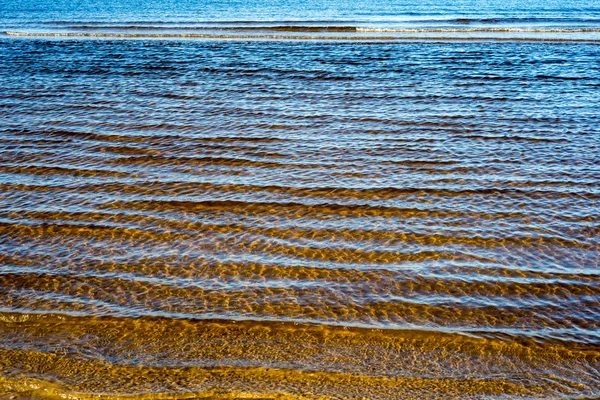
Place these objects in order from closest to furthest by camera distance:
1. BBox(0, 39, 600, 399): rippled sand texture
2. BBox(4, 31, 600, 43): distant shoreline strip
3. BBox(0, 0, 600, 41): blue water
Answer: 1. BBox(0, 39, 600, 399): rippled sand texture
2. BBox(4, 31, 600, 43): distant shoreline strip
3. BBox(0, 0, 600, 41): blue water

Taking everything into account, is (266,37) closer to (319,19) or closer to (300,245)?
(319,19)

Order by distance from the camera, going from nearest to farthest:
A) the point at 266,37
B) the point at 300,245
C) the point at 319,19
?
the point at 300,245 < the point at 266,37 < the point at 319,19

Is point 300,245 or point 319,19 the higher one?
point 300,245

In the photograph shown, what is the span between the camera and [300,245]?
24.7ft

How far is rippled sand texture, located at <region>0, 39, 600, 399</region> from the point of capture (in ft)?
17.3

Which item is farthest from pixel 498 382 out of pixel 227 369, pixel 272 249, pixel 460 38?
pixel 460 38

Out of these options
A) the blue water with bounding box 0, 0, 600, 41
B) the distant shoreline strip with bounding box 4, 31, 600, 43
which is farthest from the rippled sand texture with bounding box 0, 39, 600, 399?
the blue water with bounding box 0, 0, 600, 41

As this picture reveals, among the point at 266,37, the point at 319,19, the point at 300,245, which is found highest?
the point at 300,245

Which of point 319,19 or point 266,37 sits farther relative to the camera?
point 319,19

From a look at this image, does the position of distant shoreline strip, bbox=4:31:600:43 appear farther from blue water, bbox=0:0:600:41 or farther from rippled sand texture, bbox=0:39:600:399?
rippled sand texture, bbox=0:39:600:399

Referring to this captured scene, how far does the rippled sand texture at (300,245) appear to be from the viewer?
5266mm

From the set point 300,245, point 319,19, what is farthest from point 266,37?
point 300,245

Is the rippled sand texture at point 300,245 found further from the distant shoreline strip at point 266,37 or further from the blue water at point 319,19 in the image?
the blue water at point 319,19

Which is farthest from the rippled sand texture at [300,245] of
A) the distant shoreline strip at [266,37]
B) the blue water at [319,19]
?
the blue water at [319,19]
